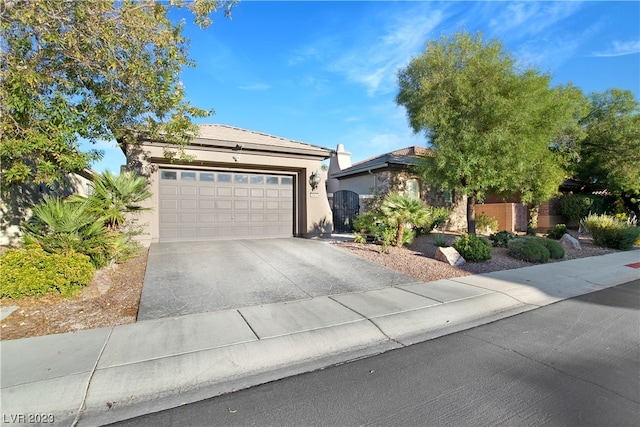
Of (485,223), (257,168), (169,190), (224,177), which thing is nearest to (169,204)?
(169,190)

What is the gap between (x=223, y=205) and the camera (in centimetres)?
1182

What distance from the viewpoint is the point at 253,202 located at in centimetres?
1235

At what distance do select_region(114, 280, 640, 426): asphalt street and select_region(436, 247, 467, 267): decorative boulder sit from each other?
4105 mm

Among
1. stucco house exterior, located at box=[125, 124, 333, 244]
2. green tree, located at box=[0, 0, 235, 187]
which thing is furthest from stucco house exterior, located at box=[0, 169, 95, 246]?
stucco house exterior, located at box=[125, 124, 333, 244]

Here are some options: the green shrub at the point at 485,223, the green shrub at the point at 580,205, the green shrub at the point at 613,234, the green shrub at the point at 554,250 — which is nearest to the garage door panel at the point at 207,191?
the green shrub at the point at 554,250

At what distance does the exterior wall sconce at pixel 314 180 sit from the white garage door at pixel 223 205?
1.00 metres

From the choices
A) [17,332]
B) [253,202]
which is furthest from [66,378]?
[253,202]

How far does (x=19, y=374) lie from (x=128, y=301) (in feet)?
7.07

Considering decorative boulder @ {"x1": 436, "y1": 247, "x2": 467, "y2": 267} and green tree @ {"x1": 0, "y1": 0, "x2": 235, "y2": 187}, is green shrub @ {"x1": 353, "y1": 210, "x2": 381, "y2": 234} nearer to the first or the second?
decorative boulder @ {"x1": 436, "y1": 247, "x2": 467, "y2": 267}

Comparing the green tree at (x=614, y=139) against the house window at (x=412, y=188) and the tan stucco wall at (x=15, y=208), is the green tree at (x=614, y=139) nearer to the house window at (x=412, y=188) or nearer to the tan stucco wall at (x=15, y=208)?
the house window at (x=412, y=188)

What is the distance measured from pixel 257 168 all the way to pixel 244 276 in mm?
6413

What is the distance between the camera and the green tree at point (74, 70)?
4953 millimetres

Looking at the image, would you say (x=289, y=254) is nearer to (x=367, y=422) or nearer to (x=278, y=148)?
(x=278, y=148)

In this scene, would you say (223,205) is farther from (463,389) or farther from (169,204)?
(463,389)
